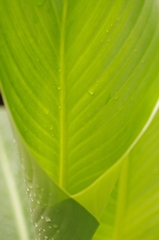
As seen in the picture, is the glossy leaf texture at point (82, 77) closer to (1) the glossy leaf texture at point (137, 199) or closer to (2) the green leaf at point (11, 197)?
(1) the glossy leaf texture at point (137, 199)

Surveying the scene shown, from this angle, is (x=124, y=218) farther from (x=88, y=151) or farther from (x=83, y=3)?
(x=83, y=3)

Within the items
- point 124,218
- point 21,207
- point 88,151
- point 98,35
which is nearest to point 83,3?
point 98,35

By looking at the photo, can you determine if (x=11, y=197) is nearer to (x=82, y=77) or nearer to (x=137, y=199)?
(x=137, y=199)

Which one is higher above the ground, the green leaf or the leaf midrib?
the leaf midrib

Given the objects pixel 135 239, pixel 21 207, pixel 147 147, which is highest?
pixel 147 147

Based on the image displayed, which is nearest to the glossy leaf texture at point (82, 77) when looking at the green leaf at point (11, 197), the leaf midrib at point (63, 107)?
the leaf midrib at point (63, 107)

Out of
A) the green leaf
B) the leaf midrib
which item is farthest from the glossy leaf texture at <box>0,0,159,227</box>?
the green leaf

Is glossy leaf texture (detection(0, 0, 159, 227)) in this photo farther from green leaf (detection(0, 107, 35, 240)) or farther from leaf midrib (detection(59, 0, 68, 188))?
green leaf (detection(0, 107, 35, 240))
